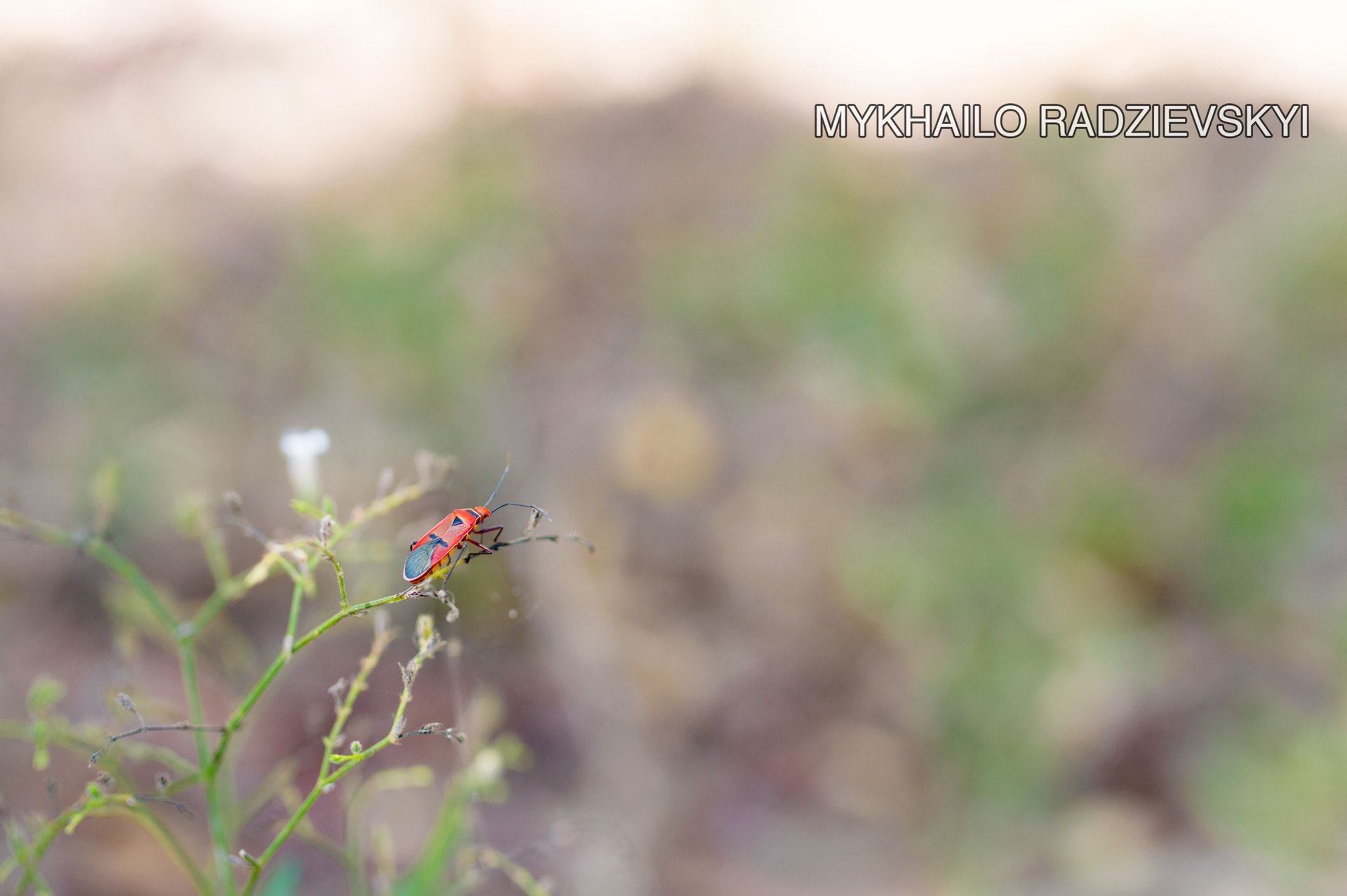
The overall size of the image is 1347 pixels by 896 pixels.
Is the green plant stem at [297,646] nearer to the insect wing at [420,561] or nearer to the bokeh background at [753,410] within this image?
the insect wing at [420,561]

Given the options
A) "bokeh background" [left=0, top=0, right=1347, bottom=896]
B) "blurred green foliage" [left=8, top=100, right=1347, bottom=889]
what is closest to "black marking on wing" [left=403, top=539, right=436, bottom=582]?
"bokeh background" [left=0, top=0, right=1347, bottom=896]

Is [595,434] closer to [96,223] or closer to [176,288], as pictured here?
[176,288]

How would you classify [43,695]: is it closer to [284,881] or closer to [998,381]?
[284,881]

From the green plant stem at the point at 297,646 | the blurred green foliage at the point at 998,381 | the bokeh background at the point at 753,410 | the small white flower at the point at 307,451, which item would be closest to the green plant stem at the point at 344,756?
the green plant stem at the point at 297,646

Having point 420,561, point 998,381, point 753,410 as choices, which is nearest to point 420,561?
point 420,561

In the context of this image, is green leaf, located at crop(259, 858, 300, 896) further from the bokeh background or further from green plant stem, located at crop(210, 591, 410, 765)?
the bokeh background

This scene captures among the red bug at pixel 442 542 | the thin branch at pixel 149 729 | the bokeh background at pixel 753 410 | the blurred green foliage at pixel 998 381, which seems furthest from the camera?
the blurred green foliage at pixel 998 381
